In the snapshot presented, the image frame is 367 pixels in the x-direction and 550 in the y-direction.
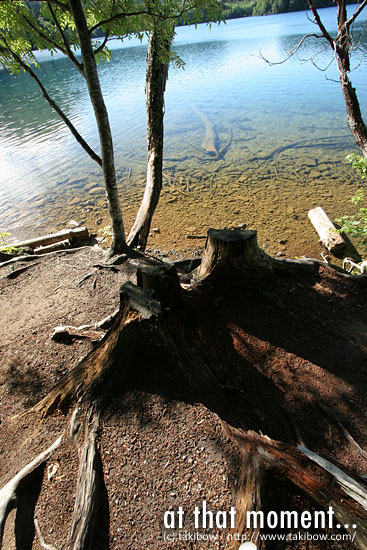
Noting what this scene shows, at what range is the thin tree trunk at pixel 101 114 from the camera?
14.1 feet

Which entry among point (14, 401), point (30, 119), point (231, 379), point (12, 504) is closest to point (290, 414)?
point (231, 379)

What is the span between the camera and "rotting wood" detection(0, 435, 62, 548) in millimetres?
2199

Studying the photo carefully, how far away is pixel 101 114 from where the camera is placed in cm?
500

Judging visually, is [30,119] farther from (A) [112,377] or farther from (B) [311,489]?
(B) [311,489]

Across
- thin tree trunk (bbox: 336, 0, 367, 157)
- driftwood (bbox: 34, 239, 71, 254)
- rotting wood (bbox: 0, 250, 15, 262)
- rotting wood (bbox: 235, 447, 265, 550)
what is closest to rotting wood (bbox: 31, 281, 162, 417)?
rotting wood (bbox: 235, 447, 265, 550)

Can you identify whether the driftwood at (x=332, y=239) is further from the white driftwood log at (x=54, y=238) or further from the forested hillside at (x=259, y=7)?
the forested hillside at (x=259, y=7)

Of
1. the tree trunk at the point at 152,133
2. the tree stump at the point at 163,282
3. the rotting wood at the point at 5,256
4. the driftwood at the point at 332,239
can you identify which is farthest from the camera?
the driftwood at the point at 332,239

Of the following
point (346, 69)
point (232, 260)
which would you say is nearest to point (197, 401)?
point (232, 260)

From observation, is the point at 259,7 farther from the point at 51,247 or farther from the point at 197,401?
the point at 197,401

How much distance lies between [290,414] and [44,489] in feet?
7.35

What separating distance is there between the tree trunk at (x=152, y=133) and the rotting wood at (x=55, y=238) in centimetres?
260

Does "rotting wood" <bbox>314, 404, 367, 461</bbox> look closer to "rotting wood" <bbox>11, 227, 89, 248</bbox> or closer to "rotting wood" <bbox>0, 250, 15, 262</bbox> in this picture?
"rotting wood" <bbox>0, 250, 15, 262</bbox>

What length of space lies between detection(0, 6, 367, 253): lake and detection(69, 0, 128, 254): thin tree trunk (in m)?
3.21

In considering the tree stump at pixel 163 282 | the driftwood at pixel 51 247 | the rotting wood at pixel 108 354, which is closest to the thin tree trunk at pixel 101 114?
the driftwood at pixel 51 247
